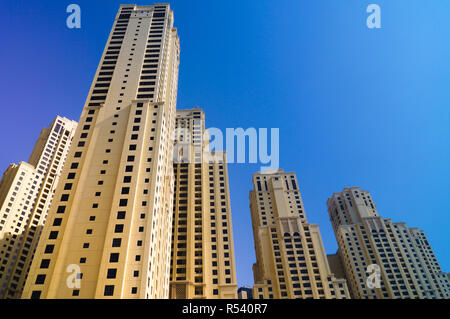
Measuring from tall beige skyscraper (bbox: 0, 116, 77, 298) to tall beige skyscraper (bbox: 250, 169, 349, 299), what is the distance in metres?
68.8

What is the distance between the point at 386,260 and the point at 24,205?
11694 cm

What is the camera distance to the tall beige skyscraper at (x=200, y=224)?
65500mm

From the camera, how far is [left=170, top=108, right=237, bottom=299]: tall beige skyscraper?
65.5 metres

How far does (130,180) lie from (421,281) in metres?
95.1

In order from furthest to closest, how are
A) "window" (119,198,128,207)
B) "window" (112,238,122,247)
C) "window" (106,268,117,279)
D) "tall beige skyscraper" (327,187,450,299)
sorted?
"tall beige skyscraper" (327,187,450,299) < "window" (119,198,128,207) < "window" (112,238,122,247) < "window" (106,268,117,279)

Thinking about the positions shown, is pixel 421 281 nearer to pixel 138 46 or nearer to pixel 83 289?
pixel 83 289

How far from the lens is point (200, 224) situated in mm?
75125

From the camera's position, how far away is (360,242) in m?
109

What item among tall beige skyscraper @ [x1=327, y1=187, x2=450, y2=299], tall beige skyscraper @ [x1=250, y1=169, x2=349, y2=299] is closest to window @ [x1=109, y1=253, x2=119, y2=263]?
tall beige skyscraper @ [x1=250, y1=169, x2=349, y2=299]

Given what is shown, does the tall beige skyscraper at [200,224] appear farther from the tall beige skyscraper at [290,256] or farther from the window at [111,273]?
the window at [111,273]

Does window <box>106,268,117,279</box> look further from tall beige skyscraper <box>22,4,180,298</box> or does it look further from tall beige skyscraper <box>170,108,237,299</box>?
tall beige skyscraper <box>170,108,237,299</box>

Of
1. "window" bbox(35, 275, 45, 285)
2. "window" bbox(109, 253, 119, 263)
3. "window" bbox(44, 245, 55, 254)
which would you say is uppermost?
"window" bbox(44, 245, 55, 254)

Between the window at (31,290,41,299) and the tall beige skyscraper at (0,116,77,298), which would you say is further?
the tall beige skyscraper at (0,116,77,298)
